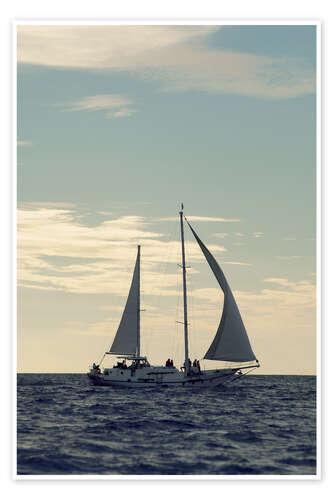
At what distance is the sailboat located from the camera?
49344mm

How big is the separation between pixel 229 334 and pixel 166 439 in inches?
946

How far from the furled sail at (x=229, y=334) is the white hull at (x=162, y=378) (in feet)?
19.1

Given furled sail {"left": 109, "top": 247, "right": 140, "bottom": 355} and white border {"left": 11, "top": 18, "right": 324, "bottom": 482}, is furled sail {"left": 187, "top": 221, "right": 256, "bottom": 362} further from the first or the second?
white border {"left": 11, "top": 18, "right": 324, "bottom": 482}

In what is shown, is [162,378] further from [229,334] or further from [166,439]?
[166,439]

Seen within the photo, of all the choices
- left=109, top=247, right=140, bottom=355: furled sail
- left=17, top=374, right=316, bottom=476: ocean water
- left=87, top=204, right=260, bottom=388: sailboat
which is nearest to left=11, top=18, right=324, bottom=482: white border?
left=17, top=374, right=316, bottom=476: ocean water

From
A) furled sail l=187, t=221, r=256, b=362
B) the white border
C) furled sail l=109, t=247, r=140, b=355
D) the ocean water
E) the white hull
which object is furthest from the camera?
furled sail l=109, t=247, r=140, b=355

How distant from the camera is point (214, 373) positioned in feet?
183

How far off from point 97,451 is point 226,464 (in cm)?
444

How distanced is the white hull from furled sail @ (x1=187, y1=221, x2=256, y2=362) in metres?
5.81

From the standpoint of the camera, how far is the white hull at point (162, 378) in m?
55.0
